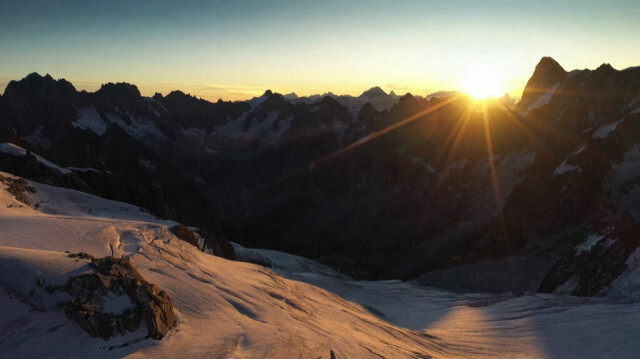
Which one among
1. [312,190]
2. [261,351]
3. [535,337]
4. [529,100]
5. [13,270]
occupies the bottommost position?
[312,190]

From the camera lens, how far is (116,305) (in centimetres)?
1923

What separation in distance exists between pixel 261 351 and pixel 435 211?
4992 inches

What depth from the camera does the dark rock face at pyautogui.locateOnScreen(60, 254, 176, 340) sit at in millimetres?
18062

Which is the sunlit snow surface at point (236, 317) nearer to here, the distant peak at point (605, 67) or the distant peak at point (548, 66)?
the distant peak at point (605, 67)

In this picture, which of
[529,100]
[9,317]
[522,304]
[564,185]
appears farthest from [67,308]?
[529,100]

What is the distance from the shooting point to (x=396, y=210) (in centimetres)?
15150

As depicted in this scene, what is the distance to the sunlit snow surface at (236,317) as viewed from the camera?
17.9 meters

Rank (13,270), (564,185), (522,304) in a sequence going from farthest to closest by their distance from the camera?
1. (564,185)
2. (522,304)
3. (13,270)

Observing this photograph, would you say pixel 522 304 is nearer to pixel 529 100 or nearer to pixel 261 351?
pixel 261 351

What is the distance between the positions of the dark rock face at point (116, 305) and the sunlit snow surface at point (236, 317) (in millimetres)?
381

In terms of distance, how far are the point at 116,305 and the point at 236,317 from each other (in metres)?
6.41

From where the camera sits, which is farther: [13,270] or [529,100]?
[529,100]

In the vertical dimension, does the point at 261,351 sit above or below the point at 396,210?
above

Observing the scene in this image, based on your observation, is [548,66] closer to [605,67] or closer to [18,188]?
[605,67]
